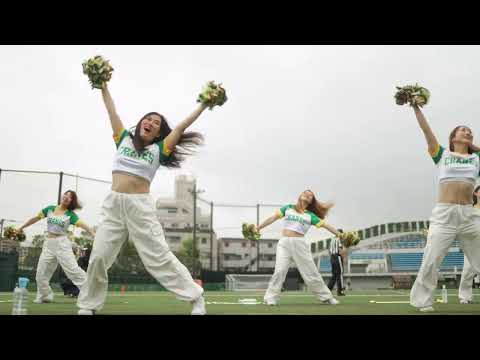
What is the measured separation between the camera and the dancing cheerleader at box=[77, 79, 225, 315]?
213 inches

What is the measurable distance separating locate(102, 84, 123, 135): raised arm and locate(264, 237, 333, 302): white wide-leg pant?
4877 mm

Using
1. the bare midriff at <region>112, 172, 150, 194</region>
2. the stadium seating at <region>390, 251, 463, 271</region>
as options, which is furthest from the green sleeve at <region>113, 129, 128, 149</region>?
the stadium seating at <region>390, 251, 463, 271</region>

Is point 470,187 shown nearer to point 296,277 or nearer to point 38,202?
point 38,202

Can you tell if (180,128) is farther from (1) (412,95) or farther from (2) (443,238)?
(2) (443,238)

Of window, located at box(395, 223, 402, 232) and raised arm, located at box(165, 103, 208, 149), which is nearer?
raised arm, located at box(165, 103, 208, 149)

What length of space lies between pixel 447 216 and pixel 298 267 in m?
3.65

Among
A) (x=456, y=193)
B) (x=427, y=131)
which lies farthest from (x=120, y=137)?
(x=456, y=193)

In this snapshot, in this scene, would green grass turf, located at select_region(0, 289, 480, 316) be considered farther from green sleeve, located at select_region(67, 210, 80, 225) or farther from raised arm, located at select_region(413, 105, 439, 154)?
raised arm, located at select_region(413, 105, 439, 154)

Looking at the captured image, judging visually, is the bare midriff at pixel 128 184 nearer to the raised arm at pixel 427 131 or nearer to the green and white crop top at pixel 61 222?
the raised arm at pixel 427 131

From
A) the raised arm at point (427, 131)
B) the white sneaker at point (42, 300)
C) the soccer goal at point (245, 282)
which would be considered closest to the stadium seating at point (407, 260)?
the soccer goal at point (245, 282)

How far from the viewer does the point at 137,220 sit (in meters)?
5.46
